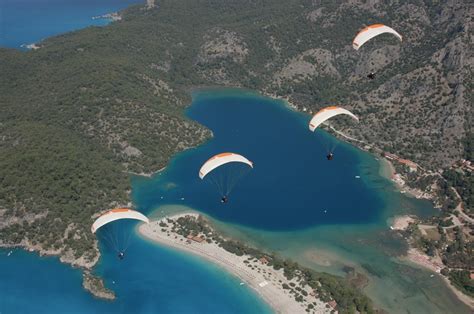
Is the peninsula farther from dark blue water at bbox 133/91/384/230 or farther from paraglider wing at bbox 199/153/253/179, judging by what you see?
paraglider wing at bbox 199/153/253/179

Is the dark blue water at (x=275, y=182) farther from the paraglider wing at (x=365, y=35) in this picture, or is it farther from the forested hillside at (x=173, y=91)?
the paraglider wing at (x=365, y=35)

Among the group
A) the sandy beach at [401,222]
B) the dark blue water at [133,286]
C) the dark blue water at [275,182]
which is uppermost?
the dark blue water at [275,182]

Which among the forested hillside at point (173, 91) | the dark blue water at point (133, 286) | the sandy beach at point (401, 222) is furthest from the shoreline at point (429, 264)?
the forested hillside at point (173, 91)

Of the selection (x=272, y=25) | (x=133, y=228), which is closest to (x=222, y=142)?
(x=133, y=228)

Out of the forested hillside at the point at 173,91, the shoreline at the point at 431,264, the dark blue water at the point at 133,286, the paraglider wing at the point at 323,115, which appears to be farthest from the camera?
the forested hillside at the point at 173,91

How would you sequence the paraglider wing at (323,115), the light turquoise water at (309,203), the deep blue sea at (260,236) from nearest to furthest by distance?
the paraglider wing at (323,115)
the deep blue sea at (260,236)
the light turquoise water at (309,203)

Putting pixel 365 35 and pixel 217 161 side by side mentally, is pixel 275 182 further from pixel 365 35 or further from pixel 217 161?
pixel 365 35

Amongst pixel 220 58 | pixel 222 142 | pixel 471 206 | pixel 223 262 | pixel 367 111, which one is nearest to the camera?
pixel 223 262

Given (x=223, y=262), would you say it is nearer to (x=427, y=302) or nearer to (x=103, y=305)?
(x=103, y=305)
